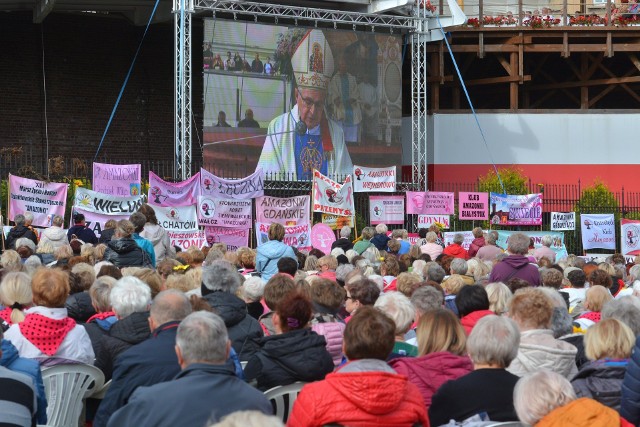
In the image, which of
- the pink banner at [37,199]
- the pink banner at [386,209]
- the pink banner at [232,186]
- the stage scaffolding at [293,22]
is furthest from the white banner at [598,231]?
the pink banner at [37,199]

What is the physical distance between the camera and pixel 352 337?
536 centimetres

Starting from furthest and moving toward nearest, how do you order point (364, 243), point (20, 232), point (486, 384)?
point (364, 243)
point (20, 232)
point (486, 384)

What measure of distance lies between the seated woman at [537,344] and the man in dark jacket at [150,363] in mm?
2065

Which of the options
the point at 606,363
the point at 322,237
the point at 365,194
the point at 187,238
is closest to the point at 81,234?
the point at 187,238

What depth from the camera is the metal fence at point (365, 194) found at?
959 inches

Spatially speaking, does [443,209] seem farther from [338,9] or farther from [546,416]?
[546,416]

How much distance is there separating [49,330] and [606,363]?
10.8ft

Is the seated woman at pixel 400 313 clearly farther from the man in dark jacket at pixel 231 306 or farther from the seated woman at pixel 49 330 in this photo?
the seated woman at pixel 49 330

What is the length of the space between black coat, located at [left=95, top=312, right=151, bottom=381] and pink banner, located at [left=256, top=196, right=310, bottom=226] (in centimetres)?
1631

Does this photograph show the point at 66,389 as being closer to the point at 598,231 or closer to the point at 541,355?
the point at 541,355

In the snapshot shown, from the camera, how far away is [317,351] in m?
6.46

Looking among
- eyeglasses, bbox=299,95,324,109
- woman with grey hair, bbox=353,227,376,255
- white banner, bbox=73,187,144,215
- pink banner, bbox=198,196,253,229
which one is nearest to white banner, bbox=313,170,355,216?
pink banner, bbox=198,196,253,229

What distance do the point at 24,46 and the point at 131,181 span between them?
837 cm

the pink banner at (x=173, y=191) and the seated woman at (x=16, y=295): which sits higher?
the pink banner at (x=173, y=191)
